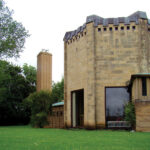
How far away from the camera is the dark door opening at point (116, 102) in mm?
22484

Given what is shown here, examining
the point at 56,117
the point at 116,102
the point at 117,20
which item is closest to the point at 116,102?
the point at 116,102

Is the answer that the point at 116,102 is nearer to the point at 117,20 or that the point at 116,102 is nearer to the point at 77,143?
the point at 117,20

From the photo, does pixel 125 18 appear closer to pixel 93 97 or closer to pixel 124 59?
pixel 124 59

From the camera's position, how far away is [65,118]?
90.6ft

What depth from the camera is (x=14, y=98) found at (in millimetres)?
46781

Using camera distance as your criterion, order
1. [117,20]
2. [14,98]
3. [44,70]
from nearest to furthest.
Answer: [117,20] < [44,70] < [14,98]

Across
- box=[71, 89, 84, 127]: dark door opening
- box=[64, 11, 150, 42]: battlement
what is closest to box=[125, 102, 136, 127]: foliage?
box=[71, 89, 84, 127]: dark door opening

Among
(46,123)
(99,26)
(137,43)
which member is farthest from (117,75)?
(46,123)

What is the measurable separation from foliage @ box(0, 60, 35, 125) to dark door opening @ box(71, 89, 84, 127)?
67.5ft

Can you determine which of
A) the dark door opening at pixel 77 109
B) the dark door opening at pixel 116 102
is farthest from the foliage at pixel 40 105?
the dark door opening at pixel 116 102

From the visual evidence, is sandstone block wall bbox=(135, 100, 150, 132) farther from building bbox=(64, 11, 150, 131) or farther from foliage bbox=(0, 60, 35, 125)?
foliage bbox=(0, 60, 35, 125)

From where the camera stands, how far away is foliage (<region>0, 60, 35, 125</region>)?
1810 inches

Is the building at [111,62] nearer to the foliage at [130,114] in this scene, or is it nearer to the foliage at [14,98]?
the foliage at [130,114]

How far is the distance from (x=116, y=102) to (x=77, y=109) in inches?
226
